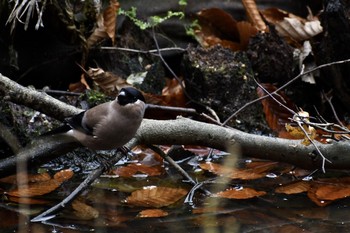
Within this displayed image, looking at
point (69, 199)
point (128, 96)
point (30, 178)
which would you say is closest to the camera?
point (69, 199)

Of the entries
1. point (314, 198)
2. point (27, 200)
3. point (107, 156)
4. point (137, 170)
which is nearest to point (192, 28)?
point (107, 156)

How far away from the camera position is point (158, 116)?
4949mm

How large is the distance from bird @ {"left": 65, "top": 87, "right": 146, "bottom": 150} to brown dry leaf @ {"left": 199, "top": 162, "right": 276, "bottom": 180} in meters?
0.83

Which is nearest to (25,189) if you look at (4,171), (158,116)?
(4,171)

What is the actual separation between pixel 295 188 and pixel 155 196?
0.83m

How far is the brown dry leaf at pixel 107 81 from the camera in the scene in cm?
512

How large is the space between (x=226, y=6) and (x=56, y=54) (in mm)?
1628

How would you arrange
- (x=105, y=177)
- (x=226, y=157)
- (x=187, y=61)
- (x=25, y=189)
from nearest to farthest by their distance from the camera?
(x=25, y=189), (x=105, y=177), (x=226, y=157), (x=187, y=61)

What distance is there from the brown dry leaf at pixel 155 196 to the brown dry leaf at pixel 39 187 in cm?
50

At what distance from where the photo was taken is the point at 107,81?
16.9ft

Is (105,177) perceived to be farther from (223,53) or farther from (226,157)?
(223,53)

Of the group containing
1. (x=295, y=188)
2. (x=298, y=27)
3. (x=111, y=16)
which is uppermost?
(x=111, y=16)

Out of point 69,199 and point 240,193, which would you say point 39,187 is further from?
point 240,193

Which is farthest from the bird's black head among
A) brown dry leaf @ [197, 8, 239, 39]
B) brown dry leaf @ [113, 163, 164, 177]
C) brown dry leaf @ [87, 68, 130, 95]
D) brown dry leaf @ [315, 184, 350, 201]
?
brown dry leaf @ [197, 8, 239, 39]
